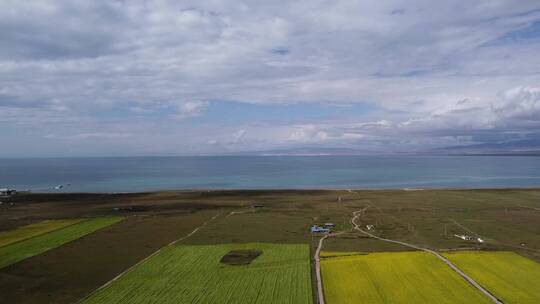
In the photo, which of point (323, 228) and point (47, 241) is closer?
point (47, 241)

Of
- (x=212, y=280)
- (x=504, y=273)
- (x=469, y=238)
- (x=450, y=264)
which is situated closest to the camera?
(x=212, y=280)

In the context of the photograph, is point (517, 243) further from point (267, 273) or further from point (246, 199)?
point (246, 199)

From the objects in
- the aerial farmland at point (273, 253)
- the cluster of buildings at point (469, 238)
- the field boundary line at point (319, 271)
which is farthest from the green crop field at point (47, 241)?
the cluster of buildings at point (469, 238)

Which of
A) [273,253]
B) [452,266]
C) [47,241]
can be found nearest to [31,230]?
[47,241]

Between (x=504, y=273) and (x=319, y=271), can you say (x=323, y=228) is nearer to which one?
(x=319, y=271)

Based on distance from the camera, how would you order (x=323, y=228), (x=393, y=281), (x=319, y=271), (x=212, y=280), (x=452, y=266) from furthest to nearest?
(x=323, y=228) → (x=452, y=266) → (x=319, y=271) → (x=212, y=280) → (x=393, y=281)

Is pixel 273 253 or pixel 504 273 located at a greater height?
pixel 273 253
